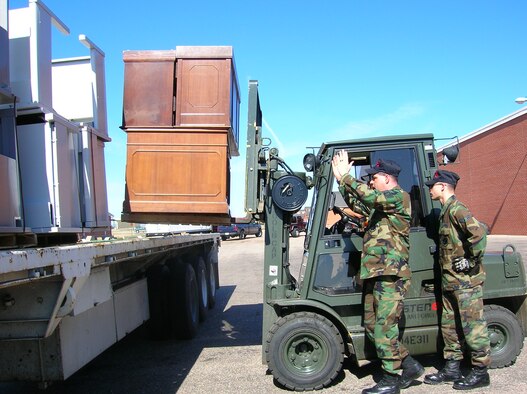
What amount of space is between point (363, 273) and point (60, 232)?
251 centimetres

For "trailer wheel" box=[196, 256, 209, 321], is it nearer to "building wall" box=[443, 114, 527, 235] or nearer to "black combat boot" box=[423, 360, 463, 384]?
"black combat boot" box=[423, 360, 463, 384]

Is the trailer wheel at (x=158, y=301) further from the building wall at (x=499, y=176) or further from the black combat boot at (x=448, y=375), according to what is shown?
the building wall at (x=499, y=176)

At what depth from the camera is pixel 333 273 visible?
14.7ft

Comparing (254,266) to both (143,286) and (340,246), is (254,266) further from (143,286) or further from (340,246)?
(340,246)

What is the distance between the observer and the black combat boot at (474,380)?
4152 mm

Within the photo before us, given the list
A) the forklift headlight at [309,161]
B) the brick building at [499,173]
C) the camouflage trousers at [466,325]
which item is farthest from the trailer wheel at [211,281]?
the brick building at [499,173]

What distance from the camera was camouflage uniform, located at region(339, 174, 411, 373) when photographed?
13.3 feet

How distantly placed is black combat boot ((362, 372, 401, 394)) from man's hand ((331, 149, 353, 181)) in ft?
5.59

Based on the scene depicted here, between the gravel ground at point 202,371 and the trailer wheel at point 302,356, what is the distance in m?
0.16

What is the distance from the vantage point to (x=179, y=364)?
5.30 meters

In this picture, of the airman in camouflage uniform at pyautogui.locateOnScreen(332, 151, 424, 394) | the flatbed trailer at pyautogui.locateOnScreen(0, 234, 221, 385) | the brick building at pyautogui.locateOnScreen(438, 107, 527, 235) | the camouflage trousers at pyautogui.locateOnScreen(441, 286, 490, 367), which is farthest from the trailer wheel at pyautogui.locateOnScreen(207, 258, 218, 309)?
Answer: the brick building at pyautogui.locateOnScreen(438, 107, 527, 235)

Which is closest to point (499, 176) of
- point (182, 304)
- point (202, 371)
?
point (182, 304)

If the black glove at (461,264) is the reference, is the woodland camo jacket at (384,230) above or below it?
above

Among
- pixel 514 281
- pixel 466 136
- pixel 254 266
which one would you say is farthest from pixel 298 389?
pixel 466 136
